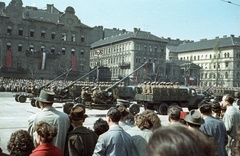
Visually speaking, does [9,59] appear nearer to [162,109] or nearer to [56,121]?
[162,109]

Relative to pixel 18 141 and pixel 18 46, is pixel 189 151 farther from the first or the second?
pixel 18 46

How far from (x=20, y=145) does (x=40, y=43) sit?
65.9 m

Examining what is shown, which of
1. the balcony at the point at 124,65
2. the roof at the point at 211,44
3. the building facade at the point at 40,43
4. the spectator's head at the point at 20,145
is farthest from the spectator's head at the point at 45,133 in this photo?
the roof at the point at 211,44

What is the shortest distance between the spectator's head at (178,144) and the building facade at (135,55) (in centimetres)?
7737

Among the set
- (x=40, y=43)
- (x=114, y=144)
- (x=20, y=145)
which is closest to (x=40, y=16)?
(x=40, y=43)

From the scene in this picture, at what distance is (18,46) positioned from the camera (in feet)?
213

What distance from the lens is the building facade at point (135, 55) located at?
83.4 metres

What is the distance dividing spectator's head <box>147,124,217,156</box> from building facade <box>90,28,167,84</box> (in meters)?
77.4

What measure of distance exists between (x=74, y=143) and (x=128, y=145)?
86cm

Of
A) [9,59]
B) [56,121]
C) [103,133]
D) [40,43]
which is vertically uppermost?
[40,43]

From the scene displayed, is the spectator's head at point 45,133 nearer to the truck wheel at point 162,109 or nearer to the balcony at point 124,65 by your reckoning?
the truck wheel at point 162,109

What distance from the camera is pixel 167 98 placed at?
21703mm

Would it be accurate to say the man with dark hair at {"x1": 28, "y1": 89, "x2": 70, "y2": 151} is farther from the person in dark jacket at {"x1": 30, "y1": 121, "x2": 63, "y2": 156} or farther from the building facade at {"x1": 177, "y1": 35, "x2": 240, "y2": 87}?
the building facade at {"x1": 177, "y1": 35, "x2": 240, "y2": 87}

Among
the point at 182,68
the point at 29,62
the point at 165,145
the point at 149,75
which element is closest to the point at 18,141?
the point at 165,145
